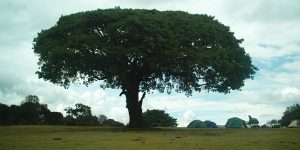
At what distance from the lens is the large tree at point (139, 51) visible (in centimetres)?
3319

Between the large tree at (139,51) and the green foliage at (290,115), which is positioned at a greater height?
the large tree at (139,51)

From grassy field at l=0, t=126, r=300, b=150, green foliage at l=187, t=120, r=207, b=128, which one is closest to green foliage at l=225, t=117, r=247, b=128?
green foliage at l=187, t=120, r=207, b=128

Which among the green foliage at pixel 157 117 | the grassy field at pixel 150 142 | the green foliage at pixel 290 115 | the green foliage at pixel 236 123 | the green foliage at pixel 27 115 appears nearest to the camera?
the grassy field at pixel 150 142

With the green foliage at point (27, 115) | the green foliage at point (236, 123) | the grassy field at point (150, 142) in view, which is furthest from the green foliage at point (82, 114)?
the grassy field at point (150, 142)

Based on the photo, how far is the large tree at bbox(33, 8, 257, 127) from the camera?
109 feet

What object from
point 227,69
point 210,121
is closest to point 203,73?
point 227,69

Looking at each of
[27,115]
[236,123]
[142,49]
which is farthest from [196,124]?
[142,49]

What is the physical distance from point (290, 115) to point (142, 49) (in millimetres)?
67774

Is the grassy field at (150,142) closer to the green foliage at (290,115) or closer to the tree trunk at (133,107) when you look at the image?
the tree trunk at (133,107)

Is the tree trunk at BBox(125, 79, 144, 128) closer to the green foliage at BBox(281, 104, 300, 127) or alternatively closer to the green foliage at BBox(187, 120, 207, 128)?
the green foliage at BBox(187, 120, 207, 128)

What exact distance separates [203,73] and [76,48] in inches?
422

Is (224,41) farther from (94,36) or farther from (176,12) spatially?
(94,36)

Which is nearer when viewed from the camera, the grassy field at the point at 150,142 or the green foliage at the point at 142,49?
the grassy field at the point at 150,142

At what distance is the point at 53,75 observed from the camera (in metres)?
36.5
